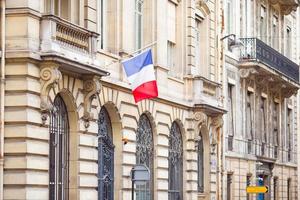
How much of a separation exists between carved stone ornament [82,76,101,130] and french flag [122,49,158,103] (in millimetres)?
1773

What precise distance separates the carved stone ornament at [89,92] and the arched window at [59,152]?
590 mm

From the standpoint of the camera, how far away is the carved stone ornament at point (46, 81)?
79.0 feet

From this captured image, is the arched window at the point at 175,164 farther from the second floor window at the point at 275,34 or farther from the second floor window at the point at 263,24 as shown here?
the second floor window at the point at 275,34

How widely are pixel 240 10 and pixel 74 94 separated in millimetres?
19899

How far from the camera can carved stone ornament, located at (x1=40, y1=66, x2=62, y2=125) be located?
24094 mm

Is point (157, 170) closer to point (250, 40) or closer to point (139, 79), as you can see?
point (139, 79)

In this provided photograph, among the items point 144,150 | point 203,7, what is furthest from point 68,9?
point 203,7

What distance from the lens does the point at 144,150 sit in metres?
32.6

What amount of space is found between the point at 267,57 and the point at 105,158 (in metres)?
18.9

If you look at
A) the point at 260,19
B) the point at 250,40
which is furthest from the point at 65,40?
the point at 260,19

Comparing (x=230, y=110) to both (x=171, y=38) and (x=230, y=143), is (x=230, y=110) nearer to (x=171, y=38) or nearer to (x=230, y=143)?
(x=230, y=143)

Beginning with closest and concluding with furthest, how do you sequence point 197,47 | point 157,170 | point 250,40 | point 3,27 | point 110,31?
1. point 3,27
2. point 110,31
3. point 157,170
4. point 197,47
5. point 250,40

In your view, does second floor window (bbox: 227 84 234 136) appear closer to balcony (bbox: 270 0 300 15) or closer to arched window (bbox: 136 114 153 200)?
balcony (bbox: 270 0 300 15)

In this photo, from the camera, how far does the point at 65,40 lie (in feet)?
83.4
